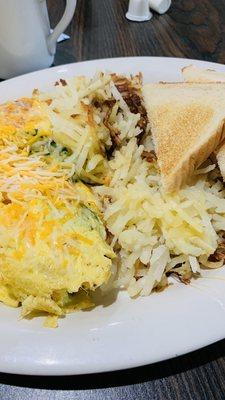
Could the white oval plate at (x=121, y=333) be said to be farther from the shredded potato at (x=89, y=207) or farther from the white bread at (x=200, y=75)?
the white bread at (x=200, y=75)

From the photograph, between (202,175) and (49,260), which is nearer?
(49,260)

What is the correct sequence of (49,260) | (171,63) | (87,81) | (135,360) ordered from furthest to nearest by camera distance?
(171,63) → (87,81) → (49,260) → (135,360)

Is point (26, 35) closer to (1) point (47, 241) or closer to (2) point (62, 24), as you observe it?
(2) point (62, 24)

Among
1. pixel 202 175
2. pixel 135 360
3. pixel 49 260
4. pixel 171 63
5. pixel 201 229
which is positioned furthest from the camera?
pixel 171 63

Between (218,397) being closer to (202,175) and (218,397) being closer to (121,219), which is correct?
(121,219)

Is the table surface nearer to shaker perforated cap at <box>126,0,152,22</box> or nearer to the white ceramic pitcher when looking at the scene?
shaker perforated cap at <box>126,0,152,22</box>

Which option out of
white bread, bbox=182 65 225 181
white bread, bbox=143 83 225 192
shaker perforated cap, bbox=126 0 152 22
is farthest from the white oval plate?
shaker perforated cap, bbox=126 0 152 22

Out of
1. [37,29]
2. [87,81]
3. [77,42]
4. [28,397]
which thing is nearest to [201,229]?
[28,397]
